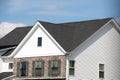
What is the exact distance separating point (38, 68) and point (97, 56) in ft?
22.6

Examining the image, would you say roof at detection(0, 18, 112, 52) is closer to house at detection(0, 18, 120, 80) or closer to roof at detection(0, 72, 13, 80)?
house at detection(0, 18, 120, 80)

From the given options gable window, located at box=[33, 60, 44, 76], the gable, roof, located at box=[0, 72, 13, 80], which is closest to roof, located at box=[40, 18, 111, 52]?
the gable

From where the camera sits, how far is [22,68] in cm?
4262

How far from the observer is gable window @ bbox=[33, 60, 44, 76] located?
132 feet

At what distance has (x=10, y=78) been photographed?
43.2 metres

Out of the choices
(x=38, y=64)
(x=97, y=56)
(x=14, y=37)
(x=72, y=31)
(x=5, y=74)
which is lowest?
(x=5, y=74)

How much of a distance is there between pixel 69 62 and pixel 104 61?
5812 millimetres

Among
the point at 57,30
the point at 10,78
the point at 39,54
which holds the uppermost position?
the point at 57,30

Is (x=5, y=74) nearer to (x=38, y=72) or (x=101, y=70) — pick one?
(x=38, y=72)

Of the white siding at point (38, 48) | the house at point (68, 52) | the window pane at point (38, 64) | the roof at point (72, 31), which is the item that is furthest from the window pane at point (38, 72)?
the roof at point (72, 31)

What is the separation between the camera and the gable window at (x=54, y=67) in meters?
38.6

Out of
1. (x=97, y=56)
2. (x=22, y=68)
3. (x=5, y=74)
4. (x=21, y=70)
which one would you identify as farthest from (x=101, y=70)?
(x=5, y=74)

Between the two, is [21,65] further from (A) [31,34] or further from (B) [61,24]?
(B) [61,24]

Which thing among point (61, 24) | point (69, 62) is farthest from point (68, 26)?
point (69, 62)
